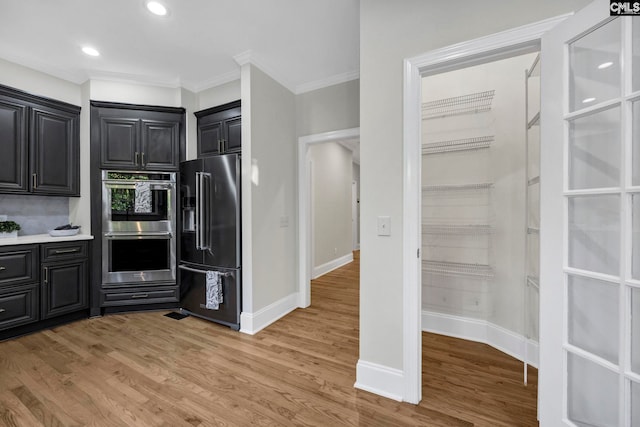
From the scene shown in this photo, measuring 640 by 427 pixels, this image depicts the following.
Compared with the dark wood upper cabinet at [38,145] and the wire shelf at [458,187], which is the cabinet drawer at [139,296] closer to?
the dark wood upper cabinet at [38,145]

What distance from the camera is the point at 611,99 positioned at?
3.82 feet

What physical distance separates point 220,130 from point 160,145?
2.62ft

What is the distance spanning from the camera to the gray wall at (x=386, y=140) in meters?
1.70

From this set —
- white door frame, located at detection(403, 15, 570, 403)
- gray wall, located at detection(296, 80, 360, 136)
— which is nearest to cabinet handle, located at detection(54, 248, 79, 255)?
gray wall, located at detection(296, 80, 360, 136)

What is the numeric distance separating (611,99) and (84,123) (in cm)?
460

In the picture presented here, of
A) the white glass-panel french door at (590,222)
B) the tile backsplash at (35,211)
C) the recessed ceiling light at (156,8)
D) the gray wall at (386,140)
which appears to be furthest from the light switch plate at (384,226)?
the tile backsplash at (35,211)

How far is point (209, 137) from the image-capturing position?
3.31 m

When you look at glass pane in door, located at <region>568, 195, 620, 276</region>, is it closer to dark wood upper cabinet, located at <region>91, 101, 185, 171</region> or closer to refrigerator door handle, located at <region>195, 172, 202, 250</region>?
refrigerator door handle, located at <region>195, 172, 202, 250</region>

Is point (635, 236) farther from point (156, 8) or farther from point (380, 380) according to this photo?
point (156, 8)

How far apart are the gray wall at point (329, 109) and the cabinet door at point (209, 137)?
98cm

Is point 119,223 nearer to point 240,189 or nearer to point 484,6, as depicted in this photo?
point 240,189

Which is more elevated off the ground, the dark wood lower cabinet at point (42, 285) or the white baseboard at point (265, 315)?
the dark wood lower cabinet at point (42, 285)

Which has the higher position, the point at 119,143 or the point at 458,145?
the point at 119,143

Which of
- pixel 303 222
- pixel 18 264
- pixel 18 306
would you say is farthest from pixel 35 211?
pixel 303 222
